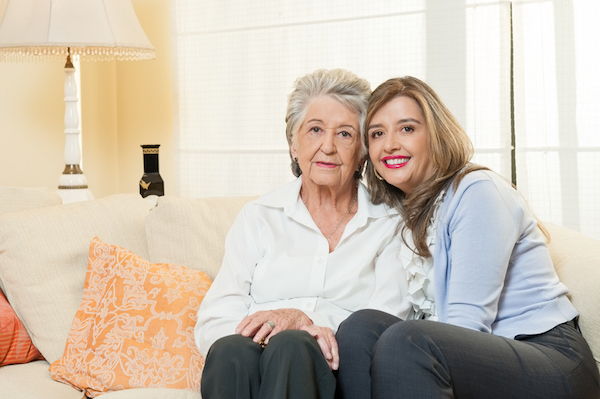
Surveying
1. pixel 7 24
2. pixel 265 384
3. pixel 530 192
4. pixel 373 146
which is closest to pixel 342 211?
pixel 373 146

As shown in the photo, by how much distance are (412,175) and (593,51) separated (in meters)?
1.35

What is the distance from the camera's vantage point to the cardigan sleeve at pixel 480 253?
1.77 m

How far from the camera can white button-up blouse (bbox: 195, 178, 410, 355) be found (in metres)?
2.01

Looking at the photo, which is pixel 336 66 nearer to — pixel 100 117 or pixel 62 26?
pixel 62 26

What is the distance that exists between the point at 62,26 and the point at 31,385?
55.3 inches

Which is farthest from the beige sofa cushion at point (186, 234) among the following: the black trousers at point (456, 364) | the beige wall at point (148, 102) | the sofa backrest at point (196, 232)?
the beige wall at point (148, 102)

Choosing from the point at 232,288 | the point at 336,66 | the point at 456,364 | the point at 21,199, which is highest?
the point at 336,66

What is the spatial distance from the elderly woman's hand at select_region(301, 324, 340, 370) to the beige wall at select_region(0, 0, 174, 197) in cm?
216

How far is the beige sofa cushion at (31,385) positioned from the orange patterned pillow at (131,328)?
34 mm

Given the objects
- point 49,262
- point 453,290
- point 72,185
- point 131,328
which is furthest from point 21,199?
point 453,290

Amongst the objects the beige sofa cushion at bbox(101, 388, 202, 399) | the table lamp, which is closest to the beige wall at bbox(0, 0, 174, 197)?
the table lamp

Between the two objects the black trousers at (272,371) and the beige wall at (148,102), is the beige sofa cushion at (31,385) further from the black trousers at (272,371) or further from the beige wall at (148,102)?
the beige wall at (148,102)

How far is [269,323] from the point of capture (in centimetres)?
185

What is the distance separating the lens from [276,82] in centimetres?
366
